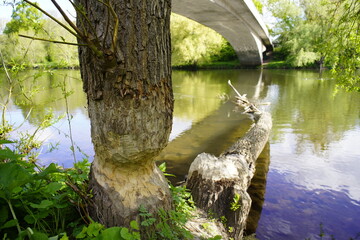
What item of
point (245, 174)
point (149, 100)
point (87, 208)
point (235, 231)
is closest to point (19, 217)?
point (87, 208)

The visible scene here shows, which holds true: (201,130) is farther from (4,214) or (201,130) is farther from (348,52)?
(4,214)

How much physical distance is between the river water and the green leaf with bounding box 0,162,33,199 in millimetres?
1383

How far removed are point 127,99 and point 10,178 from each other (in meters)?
0.73

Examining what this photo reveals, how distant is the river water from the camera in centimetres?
365

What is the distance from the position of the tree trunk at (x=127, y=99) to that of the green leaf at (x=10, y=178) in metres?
0.44

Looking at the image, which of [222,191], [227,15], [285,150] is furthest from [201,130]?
[227,15]

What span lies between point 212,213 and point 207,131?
488 cm

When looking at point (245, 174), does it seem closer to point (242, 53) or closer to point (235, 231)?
point (235, 231)

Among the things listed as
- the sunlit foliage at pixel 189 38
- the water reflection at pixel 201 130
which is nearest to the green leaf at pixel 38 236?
the water reflection at pixel 201 130

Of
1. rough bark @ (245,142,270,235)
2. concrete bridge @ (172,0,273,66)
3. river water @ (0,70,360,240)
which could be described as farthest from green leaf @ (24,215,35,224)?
concrete bridge @ (172,0,273,66)

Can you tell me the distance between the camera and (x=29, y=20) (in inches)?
89.8

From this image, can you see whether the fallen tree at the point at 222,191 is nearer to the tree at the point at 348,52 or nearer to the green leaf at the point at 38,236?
the green leaf at the point at 38,236

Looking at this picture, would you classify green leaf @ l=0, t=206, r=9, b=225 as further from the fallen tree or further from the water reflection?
the water reflection

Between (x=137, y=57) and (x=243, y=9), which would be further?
(x=243, y=9)
